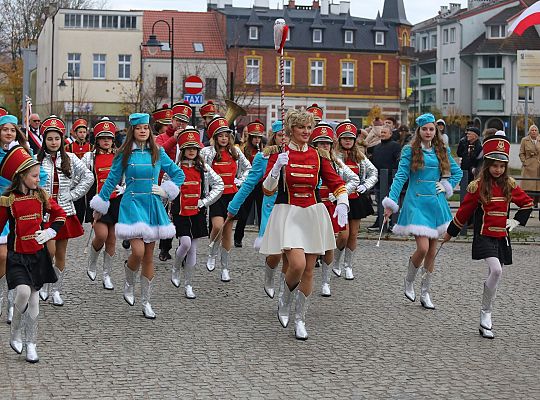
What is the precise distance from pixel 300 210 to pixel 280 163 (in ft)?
1.83

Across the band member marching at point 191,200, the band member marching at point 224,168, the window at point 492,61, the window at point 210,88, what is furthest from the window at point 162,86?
the band member marching at point 191,200

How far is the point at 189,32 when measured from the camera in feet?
247

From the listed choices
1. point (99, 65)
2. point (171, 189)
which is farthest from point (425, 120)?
point (99, 65)

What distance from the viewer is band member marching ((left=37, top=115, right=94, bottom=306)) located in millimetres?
11805

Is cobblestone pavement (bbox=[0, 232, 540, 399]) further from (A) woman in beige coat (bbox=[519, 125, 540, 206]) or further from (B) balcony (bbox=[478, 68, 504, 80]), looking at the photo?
(B) balcony (bbox=[478, 68, 504, 80])

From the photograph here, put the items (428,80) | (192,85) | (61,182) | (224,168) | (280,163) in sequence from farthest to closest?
(428,80) < (192,85) < (224,168) < (61,182) < (280,163)

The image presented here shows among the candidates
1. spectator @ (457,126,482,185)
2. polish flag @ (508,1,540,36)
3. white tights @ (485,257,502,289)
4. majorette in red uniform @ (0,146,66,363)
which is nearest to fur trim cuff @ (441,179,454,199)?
white tights @ (485,257,502,289)

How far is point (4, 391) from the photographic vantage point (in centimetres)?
791

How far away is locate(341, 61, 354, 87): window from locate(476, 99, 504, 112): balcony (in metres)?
14.6

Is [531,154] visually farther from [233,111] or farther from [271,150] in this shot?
[271,150]

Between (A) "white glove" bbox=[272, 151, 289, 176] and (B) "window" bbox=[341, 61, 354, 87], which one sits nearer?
(A) "white glove" bbox=[272, 151, 289, 176]

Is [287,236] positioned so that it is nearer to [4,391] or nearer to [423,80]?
[4,391]

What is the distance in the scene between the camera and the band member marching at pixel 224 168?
46.4ft

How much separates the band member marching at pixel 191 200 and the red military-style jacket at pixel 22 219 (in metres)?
3.54
